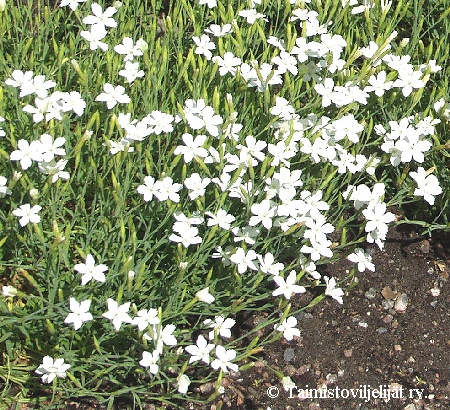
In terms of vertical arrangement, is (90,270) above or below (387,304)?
above

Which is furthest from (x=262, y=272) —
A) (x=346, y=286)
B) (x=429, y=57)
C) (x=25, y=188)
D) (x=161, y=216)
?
(x=429, y=57)

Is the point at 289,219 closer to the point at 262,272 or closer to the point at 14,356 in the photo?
the point at 262,272

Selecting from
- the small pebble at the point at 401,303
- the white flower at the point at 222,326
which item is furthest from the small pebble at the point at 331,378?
the white flower at the point at 222,326

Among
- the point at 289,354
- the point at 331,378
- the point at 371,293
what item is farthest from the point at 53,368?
the point at 371,293

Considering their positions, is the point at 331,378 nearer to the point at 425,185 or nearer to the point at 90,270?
the point at 425,185

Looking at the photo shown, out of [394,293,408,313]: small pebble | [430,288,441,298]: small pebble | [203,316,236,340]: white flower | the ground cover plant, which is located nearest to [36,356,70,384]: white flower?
the ground cover plant

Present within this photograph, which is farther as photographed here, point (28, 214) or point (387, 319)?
point (387, 319)

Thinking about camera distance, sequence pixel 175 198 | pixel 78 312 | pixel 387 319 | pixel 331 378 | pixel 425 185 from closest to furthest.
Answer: pixel 78 312, pixel 175 198, pixel 425 185, pixel 331 378, pixel 387 319

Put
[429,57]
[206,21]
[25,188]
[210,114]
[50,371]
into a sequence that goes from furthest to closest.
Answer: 1. [206,21]
2. [429,57]
3. [210,114]
4. [25,188]
5. [50,371]

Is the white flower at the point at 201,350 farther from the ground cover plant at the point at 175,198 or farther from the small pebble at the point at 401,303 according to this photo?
the small pebble at the point at 401,303
